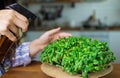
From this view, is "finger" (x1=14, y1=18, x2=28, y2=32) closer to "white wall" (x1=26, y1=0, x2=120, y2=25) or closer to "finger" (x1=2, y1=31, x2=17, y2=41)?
"finger" (x1=2, y1=31, x2=17, y2=41)

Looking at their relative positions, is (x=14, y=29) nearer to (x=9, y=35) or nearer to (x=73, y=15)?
(x=9, y=35)

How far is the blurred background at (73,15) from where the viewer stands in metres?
3.27

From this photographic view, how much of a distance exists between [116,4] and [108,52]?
2768 mm

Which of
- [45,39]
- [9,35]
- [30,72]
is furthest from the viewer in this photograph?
[45,39]

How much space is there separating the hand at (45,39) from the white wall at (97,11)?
241 centimetres

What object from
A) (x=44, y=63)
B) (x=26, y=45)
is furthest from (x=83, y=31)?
(x=44, y=63)

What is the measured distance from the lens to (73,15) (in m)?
3.54

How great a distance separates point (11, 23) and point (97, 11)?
9.36 feet

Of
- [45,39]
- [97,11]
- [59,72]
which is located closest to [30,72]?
[59,72]

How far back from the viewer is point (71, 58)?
2.35ft

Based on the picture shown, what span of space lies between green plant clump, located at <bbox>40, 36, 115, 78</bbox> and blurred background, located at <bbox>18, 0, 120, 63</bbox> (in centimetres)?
239

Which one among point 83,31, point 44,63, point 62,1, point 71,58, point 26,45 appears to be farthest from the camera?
point 62,1

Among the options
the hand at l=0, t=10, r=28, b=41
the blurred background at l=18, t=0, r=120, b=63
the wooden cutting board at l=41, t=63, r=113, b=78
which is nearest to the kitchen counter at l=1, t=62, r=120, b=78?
the wooden cutting board at l=41, t=63, r=113, b=78

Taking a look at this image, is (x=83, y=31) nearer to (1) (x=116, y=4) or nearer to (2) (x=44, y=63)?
(1) (x=116, y=4)
